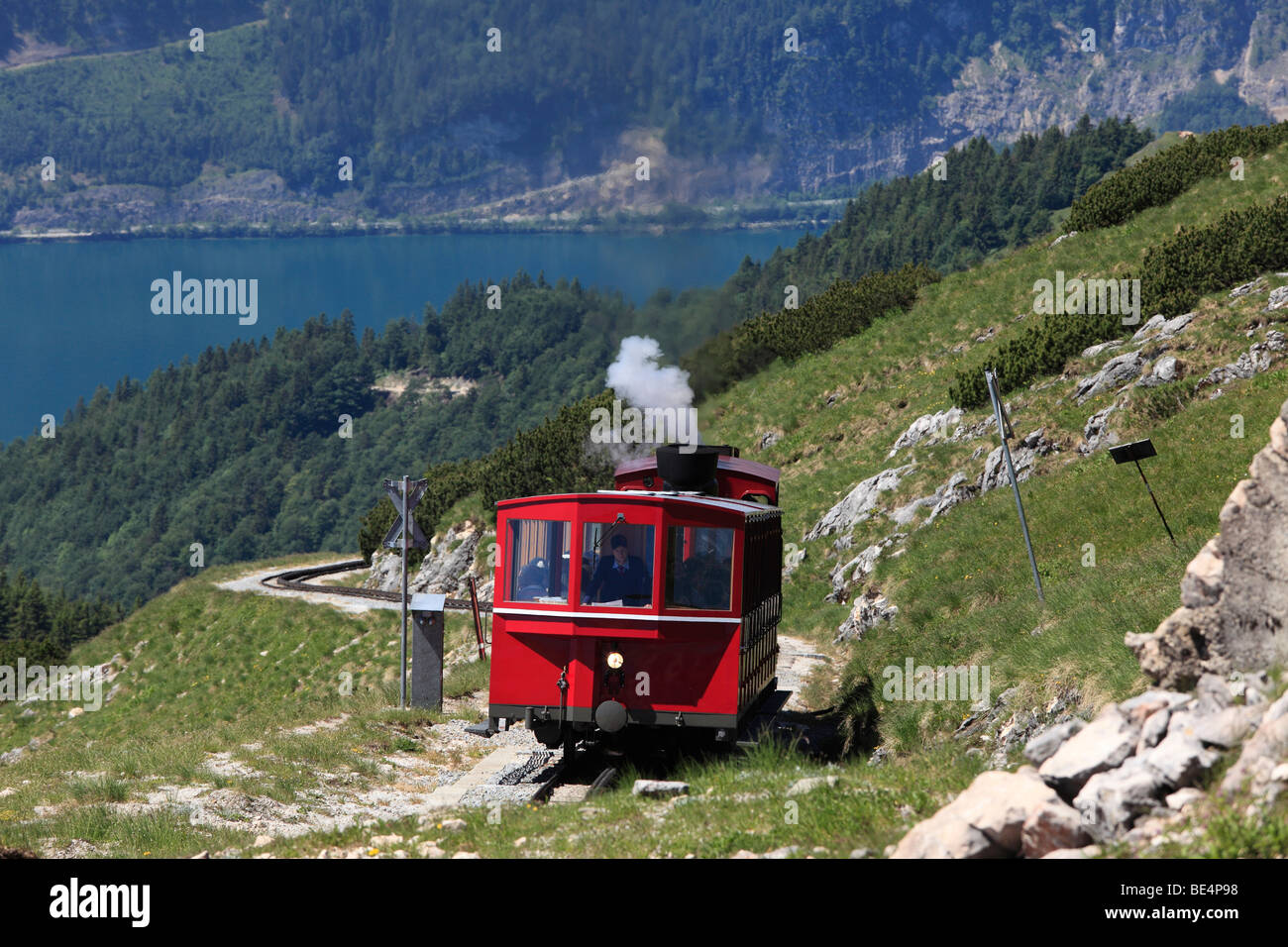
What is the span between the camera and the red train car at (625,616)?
1571cm

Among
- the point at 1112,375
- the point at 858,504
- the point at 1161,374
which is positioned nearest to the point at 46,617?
the point at 858,504

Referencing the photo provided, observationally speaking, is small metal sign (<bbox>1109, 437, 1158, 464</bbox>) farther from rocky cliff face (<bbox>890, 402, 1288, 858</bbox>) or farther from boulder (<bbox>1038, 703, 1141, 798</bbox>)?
boulder (<bbox>1038, 703, 1141, 798</bbox>)

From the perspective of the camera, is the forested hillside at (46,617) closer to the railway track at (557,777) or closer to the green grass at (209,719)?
the green grass at (209,719)

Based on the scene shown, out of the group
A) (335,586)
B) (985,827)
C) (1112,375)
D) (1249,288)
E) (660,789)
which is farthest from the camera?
(335,586)

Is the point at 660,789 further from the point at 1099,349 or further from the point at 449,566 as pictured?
the point at 449,566

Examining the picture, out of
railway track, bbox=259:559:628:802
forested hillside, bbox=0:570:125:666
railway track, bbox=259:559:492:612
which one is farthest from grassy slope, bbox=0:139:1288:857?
forested hillside, bbox=0:570:125:666

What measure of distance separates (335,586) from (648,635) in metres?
39.6

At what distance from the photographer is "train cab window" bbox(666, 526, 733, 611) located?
15781 millimetres

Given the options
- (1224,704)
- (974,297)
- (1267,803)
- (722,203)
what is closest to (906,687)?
(1224,704)

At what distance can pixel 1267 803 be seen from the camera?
784 centimetres

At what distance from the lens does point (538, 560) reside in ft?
53.1
